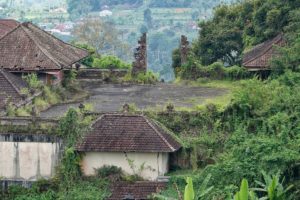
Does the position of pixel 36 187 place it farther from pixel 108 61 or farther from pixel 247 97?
pixel 108 61

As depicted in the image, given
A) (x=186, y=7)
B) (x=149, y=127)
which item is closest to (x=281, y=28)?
(x=149, y=127)

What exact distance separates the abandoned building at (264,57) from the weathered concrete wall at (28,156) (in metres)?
11.9

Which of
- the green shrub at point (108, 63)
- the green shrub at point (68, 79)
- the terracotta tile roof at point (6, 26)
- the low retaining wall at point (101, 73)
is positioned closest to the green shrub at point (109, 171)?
the green shrub at point (68, 79)

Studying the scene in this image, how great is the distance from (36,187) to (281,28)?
17.4 meters

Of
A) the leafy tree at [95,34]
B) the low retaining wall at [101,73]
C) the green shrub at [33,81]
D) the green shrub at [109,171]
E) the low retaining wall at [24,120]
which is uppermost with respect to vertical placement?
the leafy tree at [95,34]

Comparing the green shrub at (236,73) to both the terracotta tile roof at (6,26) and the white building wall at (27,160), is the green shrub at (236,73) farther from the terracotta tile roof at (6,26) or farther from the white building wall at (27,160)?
the white building wall at (27,160)

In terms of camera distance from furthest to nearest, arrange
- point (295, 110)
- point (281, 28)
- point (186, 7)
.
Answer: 1. point (186, 7)
2. point (281, 28)
3. point (295, 110)

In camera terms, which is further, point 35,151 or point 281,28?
point 281,28

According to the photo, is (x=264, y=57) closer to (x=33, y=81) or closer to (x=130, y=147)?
(x=130, y=147)

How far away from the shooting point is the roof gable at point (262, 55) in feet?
150

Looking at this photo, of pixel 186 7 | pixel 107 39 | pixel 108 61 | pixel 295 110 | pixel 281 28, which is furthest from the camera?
pixel 186 7

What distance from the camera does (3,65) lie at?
4412 centimetres

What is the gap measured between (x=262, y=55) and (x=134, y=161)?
11315 mm

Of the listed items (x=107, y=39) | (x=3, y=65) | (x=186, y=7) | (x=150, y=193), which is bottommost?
(x=150, y=193)
